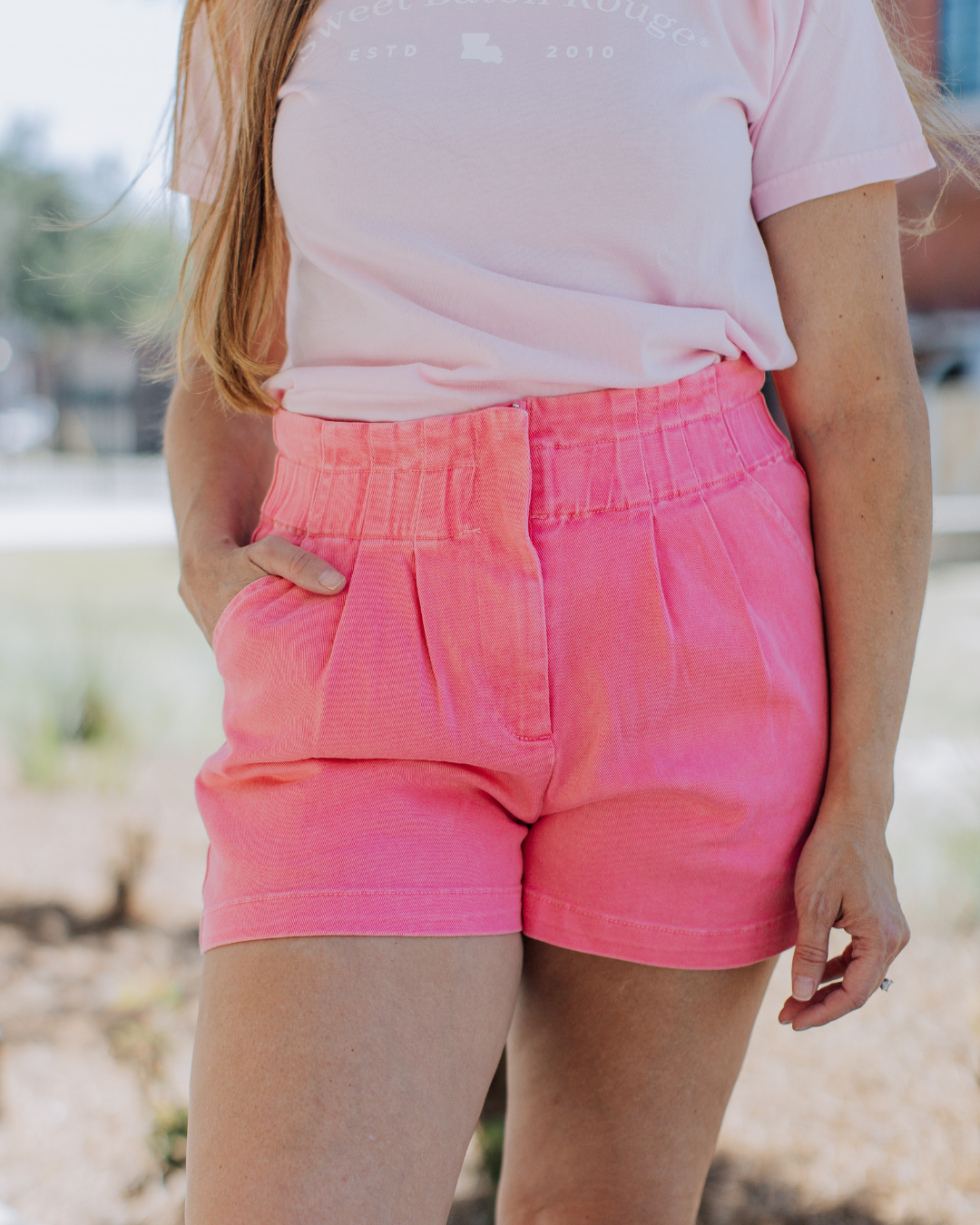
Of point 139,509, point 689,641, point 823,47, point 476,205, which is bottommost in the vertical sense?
point 139,509

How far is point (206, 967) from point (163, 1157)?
6.00 ft

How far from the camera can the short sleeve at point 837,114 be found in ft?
3.78

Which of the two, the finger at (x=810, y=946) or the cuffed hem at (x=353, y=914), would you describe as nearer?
the cuffed hem at (x=353, y=914)

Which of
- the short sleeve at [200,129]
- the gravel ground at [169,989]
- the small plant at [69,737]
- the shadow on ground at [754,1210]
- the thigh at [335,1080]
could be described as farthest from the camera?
the small plant at [69,737]

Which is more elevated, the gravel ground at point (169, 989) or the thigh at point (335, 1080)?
the thigh at point (335, 1080)

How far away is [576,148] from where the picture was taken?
1.06m

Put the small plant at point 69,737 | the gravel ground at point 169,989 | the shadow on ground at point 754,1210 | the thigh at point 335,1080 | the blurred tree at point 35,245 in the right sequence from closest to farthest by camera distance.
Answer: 1. the thigh at point 335,1080
2. the shadow on ground at point 754,1210
3. the gravel ground at point 169,989
4. the small plant at point 69,737
5. the blurred tree at point 35,245

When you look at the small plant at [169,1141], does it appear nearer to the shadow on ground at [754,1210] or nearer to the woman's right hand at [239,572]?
the shadow on ground at [754,1210]

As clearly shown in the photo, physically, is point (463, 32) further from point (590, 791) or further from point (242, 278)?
point (590, 791)

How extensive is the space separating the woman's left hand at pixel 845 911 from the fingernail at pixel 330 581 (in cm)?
53

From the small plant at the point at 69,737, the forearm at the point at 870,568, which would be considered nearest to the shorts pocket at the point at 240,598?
the forearm at the point at 870,568

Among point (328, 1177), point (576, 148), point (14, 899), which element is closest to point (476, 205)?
point (576, 148)

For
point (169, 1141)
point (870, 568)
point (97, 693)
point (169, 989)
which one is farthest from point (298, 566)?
point (97, 693)

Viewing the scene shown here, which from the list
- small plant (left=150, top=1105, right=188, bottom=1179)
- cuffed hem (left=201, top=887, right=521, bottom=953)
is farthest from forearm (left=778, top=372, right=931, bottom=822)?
small plant (left=150, top=1105, right=188, bottom=1179)
